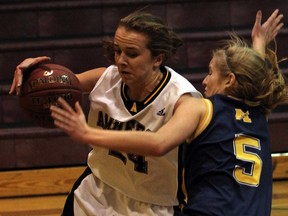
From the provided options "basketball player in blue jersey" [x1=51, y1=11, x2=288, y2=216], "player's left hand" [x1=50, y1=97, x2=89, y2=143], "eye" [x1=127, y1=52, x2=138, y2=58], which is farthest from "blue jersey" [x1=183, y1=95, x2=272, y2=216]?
"player's left hand" [x1=50, y1=97, x2=89, y2=143]

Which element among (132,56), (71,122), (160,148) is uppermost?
(132,56)

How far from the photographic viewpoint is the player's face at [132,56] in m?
2.51

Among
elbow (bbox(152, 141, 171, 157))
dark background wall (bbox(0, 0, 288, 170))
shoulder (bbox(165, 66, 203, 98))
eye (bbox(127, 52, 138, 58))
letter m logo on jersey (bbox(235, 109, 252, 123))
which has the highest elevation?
eye (bbox(127, 52, 138, 58))

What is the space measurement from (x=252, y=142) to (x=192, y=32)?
3074mm

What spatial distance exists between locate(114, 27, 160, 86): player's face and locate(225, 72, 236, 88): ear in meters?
0.31

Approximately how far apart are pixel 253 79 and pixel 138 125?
483mm

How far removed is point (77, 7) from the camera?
211 inches

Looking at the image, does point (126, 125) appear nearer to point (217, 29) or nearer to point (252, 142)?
point (252, 142)

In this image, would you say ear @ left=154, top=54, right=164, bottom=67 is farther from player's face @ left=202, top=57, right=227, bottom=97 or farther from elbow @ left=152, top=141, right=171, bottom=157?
elbow @ left=152, top=141, right=171, bottom=157

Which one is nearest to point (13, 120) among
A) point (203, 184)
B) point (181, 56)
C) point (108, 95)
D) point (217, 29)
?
point (181, 56)

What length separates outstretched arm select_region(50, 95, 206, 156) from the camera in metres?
2.07

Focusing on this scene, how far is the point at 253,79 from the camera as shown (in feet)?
7.83

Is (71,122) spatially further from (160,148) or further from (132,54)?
(132,54)

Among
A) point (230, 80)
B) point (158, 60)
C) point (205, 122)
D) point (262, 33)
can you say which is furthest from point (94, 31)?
point (205, 122)
